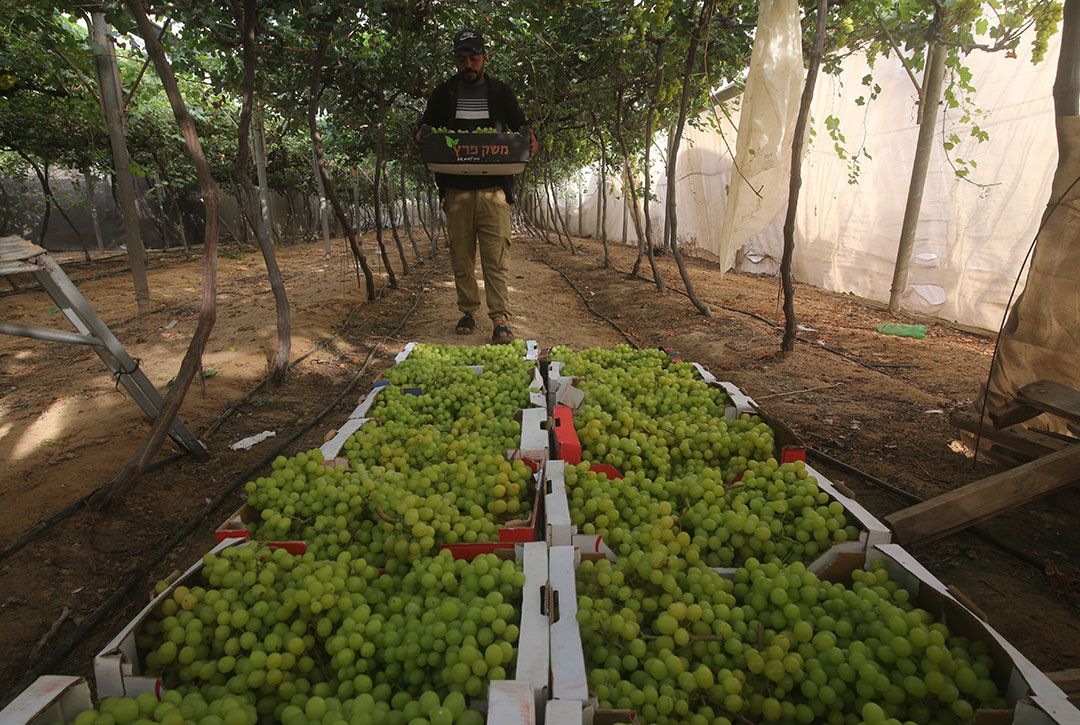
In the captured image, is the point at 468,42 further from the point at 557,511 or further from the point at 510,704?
the point at 510,704

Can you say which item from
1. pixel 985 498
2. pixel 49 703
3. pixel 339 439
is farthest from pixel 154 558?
pixel 985 498

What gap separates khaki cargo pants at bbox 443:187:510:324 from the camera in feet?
17.0

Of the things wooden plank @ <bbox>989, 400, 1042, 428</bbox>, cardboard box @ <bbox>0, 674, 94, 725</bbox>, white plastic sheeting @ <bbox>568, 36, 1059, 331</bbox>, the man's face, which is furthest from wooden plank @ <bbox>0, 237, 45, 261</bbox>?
wooden plank @ <bbox>989, 400, 1042, 428</bbox>

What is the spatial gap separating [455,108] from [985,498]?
4841mm

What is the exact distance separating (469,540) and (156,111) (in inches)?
662

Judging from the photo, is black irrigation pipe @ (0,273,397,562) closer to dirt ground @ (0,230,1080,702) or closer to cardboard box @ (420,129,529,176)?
dirt ground @ (0,230,1080,702)

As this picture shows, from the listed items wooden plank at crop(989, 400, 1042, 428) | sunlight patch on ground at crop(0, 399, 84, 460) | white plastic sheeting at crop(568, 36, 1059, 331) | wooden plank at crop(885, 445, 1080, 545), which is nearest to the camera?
wooden plank at crop(885, 445, 1080, 545)

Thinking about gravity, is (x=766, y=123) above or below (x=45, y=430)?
above

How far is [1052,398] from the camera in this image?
244 centimetres

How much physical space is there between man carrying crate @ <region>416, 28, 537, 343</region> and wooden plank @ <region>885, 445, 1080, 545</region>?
368 cm

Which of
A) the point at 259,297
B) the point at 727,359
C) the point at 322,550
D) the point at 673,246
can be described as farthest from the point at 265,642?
the point at 259,297

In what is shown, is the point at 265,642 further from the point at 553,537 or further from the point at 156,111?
the point at 156,111

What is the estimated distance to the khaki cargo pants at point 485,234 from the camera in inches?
205

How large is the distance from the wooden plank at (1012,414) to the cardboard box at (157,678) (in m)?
2.70
